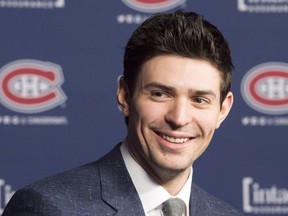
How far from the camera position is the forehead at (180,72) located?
2312mm

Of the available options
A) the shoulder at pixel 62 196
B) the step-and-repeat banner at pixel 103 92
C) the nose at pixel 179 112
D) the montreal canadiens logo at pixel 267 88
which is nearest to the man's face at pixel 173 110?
the nose at pixel 179 112

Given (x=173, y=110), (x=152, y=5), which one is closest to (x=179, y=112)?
(x=173, y=110)

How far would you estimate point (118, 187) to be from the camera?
7.90ft

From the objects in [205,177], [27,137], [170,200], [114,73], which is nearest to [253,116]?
[205,177]

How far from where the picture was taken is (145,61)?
2387 millimetres

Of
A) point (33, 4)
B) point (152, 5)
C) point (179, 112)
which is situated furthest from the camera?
point (152, 5)

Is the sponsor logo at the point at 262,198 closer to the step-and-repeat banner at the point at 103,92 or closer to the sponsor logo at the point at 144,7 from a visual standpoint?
the step-and-repeat banner at the point at 103,92

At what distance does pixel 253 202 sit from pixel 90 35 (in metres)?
0.94

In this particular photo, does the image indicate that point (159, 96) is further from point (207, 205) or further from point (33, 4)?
point (33, 4)

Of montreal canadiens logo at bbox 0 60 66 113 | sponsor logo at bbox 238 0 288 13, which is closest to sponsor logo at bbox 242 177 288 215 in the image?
sponsor logo at bbox 238 0 288 13

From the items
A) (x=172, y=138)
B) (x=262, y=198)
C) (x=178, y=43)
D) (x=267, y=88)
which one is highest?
(x=178, y=43)

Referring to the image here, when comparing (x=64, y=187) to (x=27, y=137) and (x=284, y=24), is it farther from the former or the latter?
(x=284, y=24)

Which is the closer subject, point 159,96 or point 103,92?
point 159,96

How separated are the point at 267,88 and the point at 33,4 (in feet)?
3.35
